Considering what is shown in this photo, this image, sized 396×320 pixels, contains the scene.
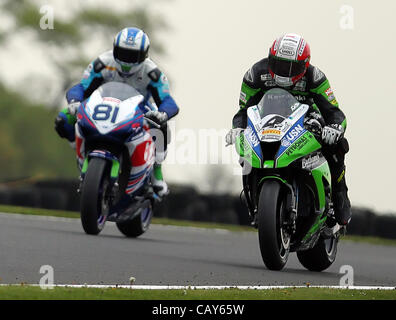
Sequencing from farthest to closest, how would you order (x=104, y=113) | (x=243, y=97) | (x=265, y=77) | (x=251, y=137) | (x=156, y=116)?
(x=156, y=116), (x=104, y=113), (x=243, y=97), (x=265, y=77), (x=251, y=137)

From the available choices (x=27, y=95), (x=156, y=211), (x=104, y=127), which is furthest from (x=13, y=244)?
(x=27, y=95)

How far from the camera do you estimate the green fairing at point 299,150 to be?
7.78 meters

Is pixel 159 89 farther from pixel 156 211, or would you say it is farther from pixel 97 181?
pixel 156 211

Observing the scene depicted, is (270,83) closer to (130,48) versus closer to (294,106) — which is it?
(294,106)

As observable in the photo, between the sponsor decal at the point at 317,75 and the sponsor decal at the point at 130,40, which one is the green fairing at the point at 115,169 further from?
the sponsor decal at the point at 317,75

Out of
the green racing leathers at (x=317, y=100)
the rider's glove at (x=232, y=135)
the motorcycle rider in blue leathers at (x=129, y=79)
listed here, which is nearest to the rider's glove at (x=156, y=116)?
the motorcycle rider in blue leathers at (x=129, y=79)

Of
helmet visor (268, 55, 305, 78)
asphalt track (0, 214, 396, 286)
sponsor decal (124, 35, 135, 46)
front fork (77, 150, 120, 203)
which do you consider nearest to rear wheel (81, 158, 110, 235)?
front fork (77, 150, 120, 203)

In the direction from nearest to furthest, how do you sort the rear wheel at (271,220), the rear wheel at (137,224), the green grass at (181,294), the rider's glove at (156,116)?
the green grass at (181,294), the rear wheel at (271,220), the rider's glove at (156,116), the rear wheel at (137,224)

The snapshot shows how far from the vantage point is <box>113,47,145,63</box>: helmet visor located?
33.9 ft

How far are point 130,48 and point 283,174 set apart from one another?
10.1 feet

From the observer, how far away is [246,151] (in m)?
7.97

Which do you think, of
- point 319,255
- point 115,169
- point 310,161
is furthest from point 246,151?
point 115,169

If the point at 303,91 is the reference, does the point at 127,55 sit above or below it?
above

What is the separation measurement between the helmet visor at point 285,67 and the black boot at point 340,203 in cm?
115
